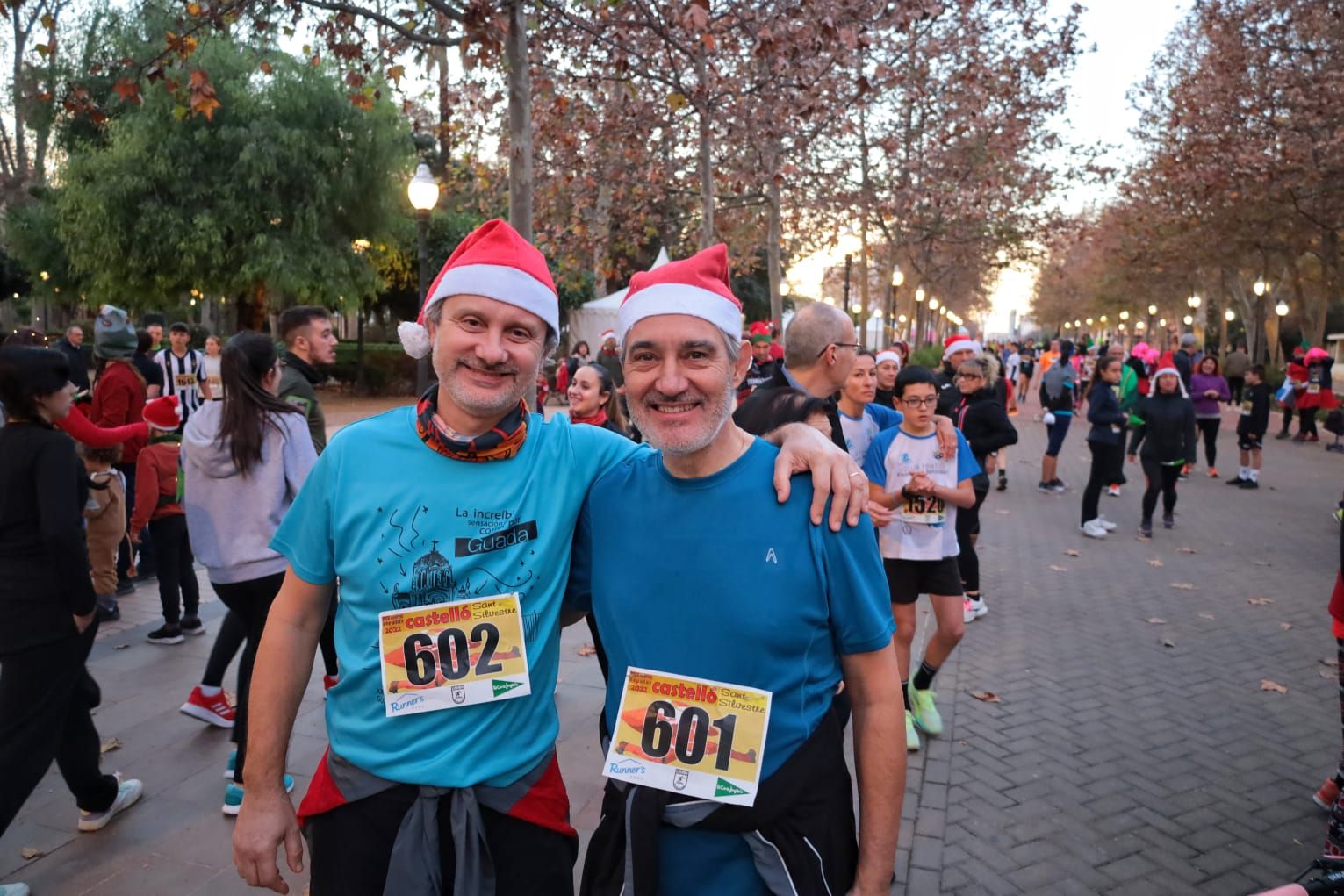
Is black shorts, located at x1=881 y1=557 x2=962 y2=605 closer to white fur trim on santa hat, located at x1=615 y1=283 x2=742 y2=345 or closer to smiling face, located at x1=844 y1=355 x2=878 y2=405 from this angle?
smiling face, located at x1=844 y1=355 x2=878 y2=405

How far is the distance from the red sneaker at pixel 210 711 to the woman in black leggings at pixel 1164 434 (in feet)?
31.1

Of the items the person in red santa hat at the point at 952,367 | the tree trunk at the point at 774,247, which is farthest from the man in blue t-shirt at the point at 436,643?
the tree trunk at the point at 774,247

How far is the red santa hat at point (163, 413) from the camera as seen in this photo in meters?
5.30

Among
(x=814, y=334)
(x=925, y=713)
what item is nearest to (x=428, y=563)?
(x=814, y=334)

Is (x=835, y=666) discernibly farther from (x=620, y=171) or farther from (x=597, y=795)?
(x=620, y=171)

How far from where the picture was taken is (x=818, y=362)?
4113 mm

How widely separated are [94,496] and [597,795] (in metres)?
3.75

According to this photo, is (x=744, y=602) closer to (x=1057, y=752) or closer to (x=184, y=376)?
(x=1057, y=752)

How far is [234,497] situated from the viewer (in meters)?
4.00

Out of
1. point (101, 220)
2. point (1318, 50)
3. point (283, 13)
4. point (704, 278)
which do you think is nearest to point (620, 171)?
point (283, 13)

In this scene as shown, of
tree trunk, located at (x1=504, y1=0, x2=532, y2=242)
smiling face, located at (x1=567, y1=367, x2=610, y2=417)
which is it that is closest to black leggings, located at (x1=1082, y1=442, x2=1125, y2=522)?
smiling face, located at (x1=567, y1=367, x2=610, y2=417)

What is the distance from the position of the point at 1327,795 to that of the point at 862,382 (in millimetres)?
2904

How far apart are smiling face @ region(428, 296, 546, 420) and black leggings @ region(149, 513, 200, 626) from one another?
4.98 m

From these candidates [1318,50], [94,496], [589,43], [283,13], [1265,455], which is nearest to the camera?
[94,496]
